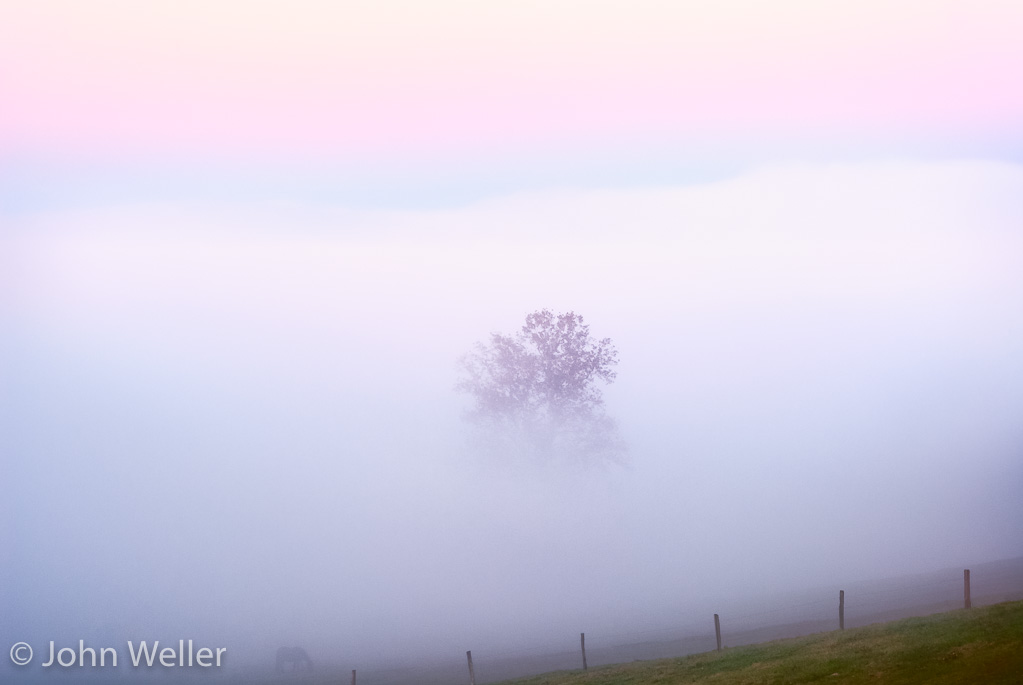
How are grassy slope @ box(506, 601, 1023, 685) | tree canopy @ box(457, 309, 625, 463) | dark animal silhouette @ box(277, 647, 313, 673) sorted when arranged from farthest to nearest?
tree canopy @ box(457, 309, 625, 463)
dark animal silhouette @ box(277, 647, 313, 673)
grassy slope @ box(506, 601, 1023, 685)

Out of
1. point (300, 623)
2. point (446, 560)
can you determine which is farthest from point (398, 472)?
point (300, 623)

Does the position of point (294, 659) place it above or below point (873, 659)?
below

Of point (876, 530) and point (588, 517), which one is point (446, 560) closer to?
point (588, 517)

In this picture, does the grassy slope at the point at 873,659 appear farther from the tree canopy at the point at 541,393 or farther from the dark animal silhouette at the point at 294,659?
the tree canopy at the point at 541,393

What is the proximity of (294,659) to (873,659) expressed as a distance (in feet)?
113

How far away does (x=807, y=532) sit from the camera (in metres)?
103


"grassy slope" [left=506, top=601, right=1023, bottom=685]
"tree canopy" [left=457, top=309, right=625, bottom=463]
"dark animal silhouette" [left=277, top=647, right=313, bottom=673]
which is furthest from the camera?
"tree canopy" [left=457, top=309, right=625, bottom=463]

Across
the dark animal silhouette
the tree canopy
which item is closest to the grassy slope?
the dark animal silhouette

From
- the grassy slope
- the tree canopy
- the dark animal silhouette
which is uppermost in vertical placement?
the tree canopy

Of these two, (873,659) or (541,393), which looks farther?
(541,393)

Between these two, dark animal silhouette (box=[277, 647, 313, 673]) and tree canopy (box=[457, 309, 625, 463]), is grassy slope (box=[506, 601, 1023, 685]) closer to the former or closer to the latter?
dark animal silhouette (box=[277, 647, 313, 673])

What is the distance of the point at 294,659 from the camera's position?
53.2m

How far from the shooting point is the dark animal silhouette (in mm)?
52750

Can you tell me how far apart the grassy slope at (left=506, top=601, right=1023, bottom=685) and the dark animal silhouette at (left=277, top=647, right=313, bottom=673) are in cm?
1809
